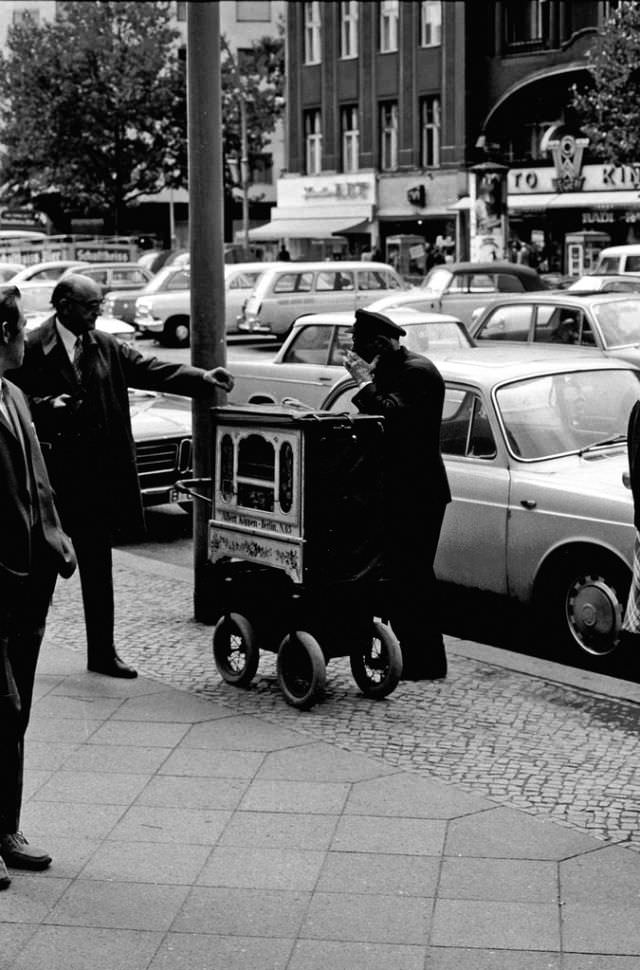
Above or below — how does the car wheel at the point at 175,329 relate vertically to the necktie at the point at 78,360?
below

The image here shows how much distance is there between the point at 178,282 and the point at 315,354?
65.5 feet

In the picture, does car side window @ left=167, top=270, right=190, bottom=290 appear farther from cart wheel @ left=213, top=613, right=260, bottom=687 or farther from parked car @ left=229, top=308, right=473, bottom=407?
cart wheel @ left=213, top=613, right=260, bottom=687

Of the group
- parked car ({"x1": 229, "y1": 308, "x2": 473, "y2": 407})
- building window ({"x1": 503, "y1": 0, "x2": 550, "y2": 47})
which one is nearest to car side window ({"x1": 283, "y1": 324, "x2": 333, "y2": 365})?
parked car ({"x1": 229, "y1": 308, "x2": 473, "y2": 407})

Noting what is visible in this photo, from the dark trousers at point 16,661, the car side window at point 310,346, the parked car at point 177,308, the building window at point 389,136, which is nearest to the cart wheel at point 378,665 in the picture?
the dark trousers at point 16,661

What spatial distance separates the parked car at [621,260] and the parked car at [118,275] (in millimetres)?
11900

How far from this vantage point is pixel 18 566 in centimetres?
484

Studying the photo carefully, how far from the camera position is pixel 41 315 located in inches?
1014

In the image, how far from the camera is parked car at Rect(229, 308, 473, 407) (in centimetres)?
1459

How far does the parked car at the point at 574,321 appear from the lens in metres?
16.2

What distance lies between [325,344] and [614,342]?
3.03 m

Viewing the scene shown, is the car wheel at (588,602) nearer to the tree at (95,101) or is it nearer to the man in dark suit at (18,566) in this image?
the man in dark suit at (18,566)

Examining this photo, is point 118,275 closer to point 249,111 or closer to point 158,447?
point 249,111

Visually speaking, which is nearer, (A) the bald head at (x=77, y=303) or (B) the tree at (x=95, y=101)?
(A) the bald head at (x=77, y=303)

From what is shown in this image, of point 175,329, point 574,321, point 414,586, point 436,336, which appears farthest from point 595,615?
point 175,329
